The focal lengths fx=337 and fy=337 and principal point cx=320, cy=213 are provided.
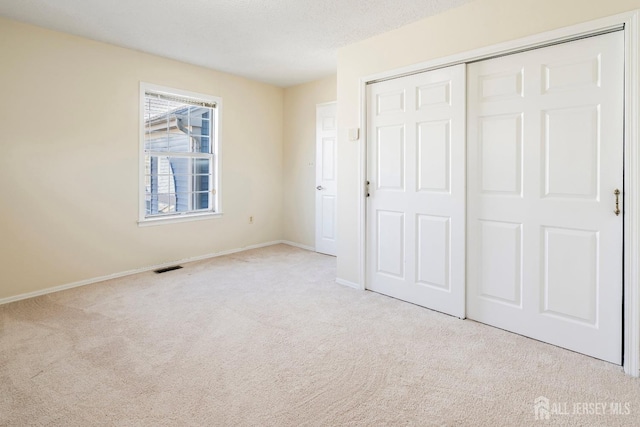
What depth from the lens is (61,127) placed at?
3400mm

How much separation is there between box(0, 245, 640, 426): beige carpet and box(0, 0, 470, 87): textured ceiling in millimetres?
2569

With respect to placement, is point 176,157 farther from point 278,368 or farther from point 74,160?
point 278,368

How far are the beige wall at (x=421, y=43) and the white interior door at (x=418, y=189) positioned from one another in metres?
0.18

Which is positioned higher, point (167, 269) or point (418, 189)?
point (418, 189)

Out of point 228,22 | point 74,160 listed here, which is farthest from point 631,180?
point 74,160

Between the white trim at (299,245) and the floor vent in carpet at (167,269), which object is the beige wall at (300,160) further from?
the floor vent in carpet at (167,269)

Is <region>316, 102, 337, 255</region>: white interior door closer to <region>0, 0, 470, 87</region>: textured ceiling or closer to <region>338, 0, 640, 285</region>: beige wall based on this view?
<region>0, 0, 470, 87</region>: textured ceiling

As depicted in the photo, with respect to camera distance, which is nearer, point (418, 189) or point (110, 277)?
point (418, 189)

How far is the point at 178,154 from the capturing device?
4457 mm

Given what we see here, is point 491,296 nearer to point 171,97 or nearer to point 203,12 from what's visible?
point 203,12

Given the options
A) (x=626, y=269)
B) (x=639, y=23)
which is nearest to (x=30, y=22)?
(x=639, y=23)

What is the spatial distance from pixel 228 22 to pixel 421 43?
177cm

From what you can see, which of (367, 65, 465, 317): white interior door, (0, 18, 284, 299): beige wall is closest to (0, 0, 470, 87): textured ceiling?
(0, 18, 284, 299): beige wall

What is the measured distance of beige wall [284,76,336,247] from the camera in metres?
5.25
